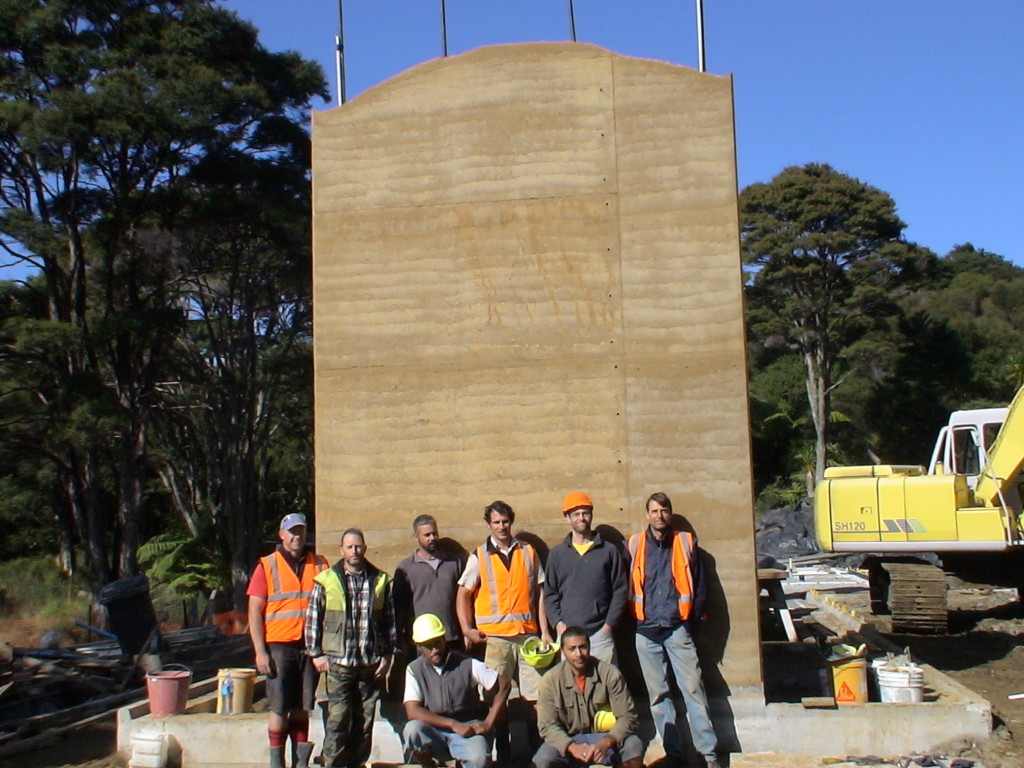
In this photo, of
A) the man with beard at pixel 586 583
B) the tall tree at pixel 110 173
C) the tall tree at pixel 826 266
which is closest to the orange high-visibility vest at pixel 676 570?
the man with beard at pixel 586 583

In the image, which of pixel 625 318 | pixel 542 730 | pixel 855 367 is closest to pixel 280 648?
pixel 542 730

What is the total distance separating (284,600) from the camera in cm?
707

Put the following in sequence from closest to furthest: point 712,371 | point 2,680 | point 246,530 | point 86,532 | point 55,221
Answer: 1. point 712,371
2. point 2,680
3. point 55,221
4. point 86,532
5. point 246,530

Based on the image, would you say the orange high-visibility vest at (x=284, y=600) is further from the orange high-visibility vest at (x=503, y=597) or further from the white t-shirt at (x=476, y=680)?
the orange high-visibility vest at (x=503, y=597)

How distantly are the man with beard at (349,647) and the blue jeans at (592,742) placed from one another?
1.19m

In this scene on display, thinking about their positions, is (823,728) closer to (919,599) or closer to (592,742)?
(592,742)

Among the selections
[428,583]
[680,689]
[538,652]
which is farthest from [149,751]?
[680,689]

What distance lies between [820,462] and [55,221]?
22.3 m

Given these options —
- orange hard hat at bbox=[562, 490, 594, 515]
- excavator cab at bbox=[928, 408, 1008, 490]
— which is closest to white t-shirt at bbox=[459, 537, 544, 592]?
orange hard hat at bbox=[562, 490, 594, 515]

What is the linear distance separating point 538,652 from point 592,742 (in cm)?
76

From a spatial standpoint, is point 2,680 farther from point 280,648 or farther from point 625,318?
point 625,318

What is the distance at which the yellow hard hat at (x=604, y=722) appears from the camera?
645 centimetres

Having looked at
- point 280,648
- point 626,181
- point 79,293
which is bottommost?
point 280,648

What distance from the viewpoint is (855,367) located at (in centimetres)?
3675
